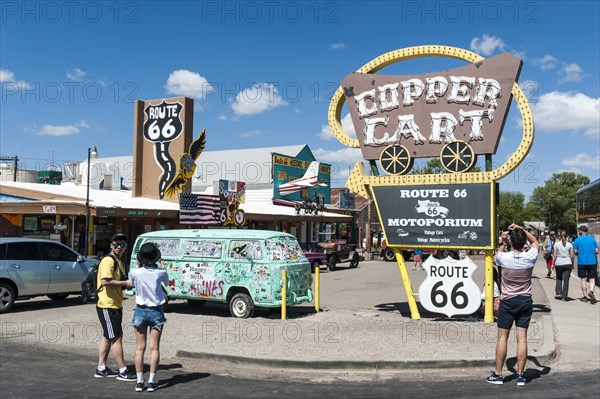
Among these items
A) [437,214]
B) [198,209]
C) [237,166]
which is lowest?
[437,214]

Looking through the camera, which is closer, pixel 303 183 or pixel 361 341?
pixel 361 341

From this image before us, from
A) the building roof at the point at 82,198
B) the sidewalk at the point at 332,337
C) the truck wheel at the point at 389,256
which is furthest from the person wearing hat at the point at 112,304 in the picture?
the truck wheel at the point at 389,256

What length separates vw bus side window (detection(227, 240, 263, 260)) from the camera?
12.7 meters

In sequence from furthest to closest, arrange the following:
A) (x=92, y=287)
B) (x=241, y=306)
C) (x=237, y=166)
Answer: (x=237, y=166) → (x=241, y=306) → (x=92, y=287)

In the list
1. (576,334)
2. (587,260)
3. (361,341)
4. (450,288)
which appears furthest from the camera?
(587,260)

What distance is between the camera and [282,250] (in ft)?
42.1

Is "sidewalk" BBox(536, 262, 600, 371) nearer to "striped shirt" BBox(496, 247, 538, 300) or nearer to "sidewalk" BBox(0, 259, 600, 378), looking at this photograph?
"sidewalk" BBox(0, 259, 600, 378)

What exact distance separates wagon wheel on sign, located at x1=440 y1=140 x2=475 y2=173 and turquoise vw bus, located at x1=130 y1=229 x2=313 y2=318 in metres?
3.94

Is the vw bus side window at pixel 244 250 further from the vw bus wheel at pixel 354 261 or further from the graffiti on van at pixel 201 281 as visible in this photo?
the vw bus wheel at pixel 354 261

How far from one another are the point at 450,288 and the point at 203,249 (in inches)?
220

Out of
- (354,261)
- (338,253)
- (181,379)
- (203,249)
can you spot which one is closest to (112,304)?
(181,379)

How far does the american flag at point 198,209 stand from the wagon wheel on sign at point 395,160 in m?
11.2

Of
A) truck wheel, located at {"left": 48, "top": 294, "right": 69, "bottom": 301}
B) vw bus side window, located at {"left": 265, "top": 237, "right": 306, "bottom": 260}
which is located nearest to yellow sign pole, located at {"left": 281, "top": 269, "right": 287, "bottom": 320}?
vw bus side window, located at {"left": 265, "top": 237, "right": 306, "bottom": 260}

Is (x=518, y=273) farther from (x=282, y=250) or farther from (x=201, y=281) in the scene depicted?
(x=201, y=281)
